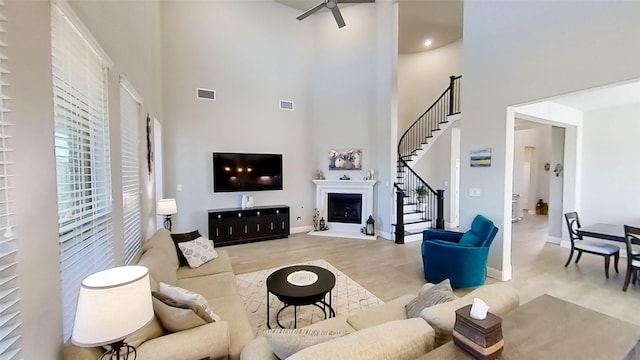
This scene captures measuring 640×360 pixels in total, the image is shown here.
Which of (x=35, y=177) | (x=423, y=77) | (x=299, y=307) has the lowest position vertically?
(x=299, y=307)

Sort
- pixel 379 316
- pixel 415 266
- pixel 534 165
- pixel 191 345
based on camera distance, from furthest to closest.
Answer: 1. pixel 534 165
2. pixel 415 266
3. pixel 379 316
4. pixel 191 345

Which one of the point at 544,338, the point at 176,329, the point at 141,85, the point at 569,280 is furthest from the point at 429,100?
the point at 176,329

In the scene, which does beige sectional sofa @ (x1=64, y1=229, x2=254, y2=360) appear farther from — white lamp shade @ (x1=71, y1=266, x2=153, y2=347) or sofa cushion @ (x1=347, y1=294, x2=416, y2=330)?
sofa cushion @ (x1=347, y1=294, x2=416, y2=330)

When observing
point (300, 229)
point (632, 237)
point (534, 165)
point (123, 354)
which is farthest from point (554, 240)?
point (123, 354)

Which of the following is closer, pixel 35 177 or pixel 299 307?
pixel 35 177

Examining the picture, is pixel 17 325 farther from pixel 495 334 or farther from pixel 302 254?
pixel 302 254

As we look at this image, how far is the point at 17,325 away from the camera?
103 centimetres

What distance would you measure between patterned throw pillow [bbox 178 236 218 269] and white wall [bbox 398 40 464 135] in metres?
7.50

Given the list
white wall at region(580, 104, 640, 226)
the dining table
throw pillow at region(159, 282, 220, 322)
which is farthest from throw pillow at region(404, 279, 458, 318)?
white wall at region(580, 104, 640, 226)

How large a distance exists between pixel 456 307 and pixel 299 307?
2.10 m

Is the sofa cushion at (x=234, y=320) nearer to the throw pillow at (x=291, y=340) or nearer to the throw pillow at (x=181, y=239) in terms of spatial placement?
the throw pillow at (x=291, y=340)

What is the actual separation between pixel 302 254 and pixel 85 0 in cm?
448

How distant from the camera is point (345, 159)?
278 inches

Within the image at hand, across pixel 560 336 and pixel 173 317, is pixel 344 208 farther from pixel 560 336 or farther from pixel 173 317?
pixel 560 336
